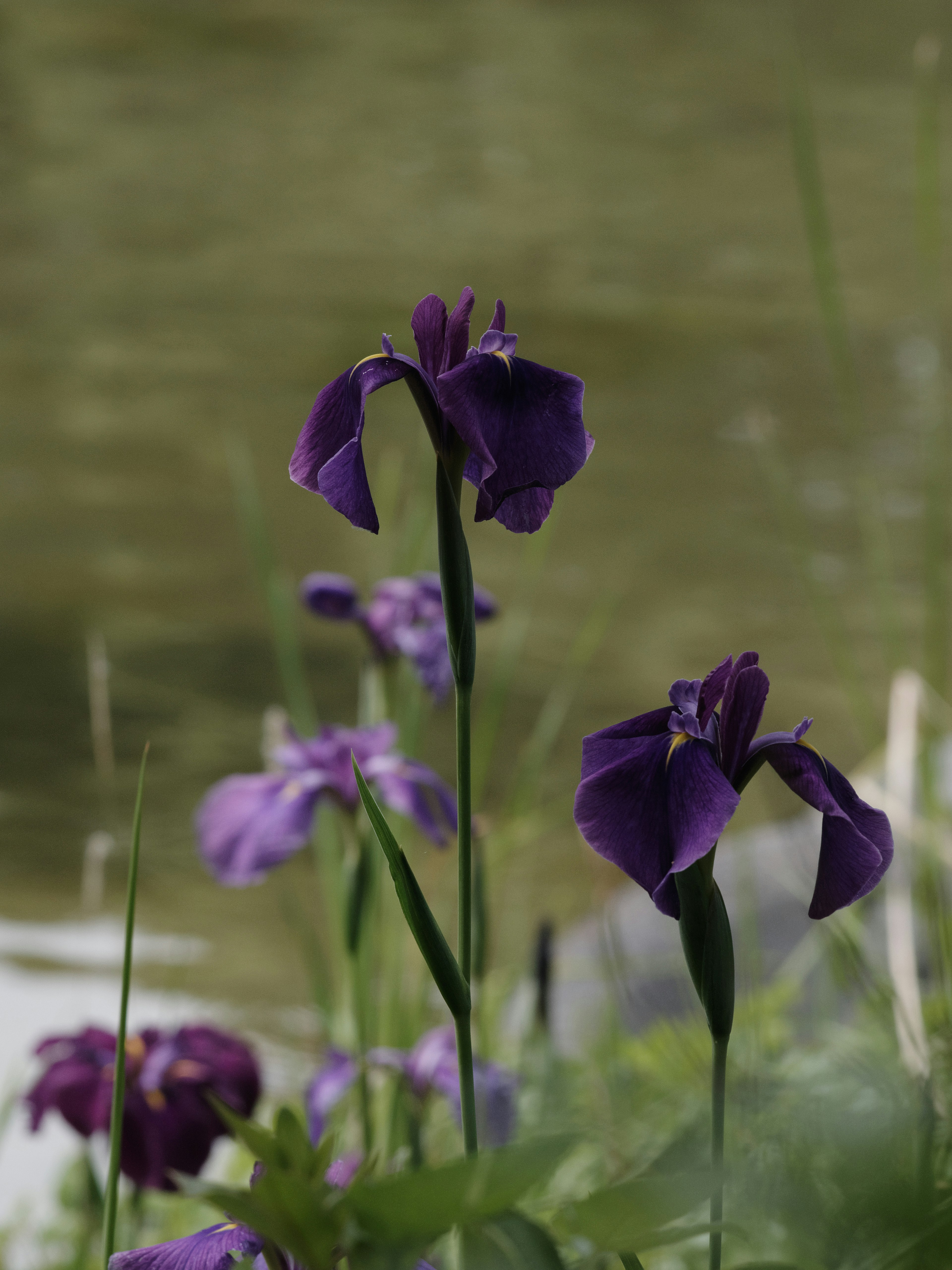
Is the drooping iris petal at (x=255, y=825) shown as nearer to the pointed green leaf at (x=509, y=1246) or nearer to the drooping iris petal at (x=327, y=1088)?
the drooping iris petal at (x=327, y=1088)

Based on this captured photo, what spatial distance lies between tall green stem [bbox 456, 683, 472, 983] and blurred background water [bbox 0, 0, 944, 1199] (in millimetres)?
926

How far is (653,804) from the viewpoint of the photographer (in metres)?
0.18

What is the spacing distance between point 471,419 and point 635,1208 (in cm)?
11

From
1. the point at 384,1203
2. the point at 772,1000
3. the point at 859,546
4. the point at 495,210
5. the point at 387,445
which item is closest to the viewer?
the point at 384,1203

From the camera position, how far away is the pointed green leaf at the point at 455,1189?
0.11m

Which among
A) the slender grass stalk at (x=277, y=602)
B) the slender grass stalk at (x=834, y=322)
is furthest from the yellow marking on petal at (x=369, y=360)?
the slender grass stalk at (x=277, y=602)

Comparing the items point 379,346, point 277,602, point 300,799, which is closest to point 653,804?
point 300,799

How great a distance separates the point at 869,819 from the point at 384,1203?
0.36 feet

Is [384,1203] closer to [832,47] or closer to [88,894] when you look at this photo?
[88,894]

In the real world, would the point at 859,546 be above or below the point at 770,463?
above

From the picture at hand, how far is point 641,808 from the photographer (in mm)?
181

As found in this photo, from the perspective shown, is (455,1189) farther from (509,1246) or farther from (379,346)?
(379,346)

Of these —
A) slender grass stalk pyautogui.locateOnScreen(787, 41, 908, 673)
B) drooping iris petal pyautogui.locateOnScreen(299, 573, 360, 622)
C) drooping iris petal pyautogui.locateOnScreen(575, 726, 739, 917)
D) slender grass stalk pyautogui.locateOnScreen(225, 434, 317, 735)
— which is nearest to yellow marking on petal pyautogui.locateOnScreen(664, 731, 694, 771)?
drooping iris petal pyautogui.locateOnScreen(575, 726, 739, 917)

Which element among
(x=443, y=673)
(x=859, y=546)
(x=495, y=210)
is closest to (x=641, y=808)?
(x=443, y=673)
